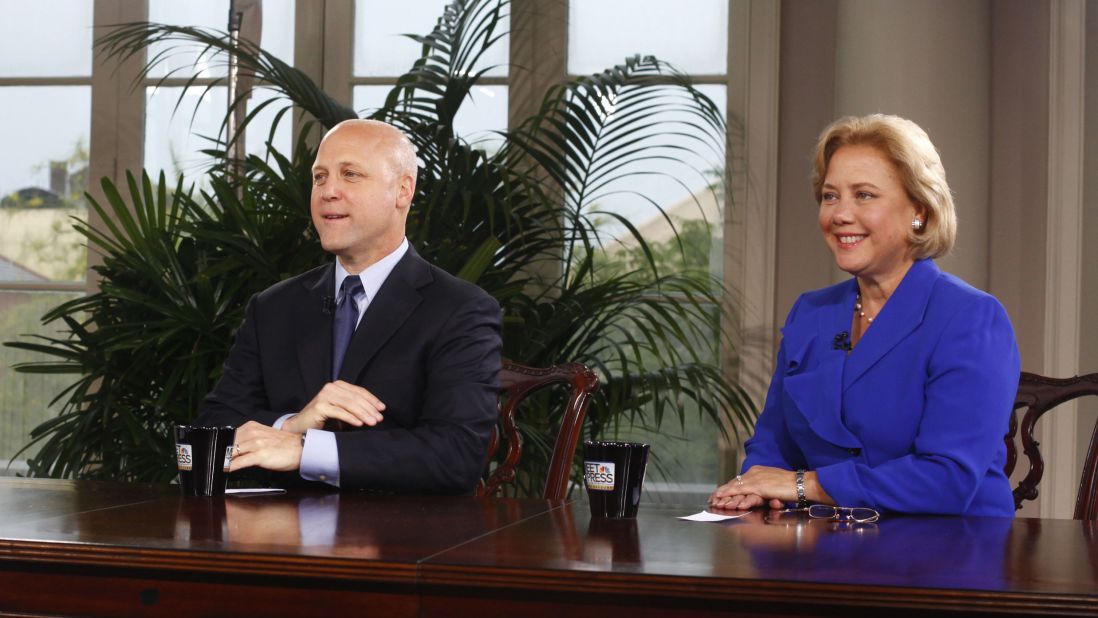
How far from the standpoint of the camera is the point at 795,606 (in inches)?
43.5

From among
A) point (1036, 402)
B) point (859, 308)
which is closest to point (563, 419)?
point (859, 308)

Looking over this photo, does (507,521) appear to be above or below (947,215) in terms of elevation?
below

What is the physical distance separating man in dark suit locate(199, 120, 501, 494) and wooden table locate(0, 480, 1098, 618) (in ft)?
1.29

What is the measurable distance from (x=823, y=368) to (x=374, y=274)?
895mm

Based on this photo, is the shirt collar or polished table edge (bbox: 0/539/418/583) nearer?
polished table edge (bbox: 0/539/418/583)

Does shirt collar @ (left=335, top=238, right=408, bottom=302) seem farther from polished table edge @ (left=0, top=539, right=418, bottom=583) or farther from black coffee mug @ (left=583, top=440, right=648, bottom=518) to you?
polished table edge @ (left=0, top=539, right=418, bottom=583)

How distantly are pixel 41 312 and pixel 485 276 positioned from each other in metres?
2.17

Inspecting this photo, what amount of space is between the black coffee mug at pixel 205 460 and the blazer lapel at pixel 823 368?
37.6 inches

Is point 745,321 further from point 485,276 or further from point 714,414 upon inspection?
point 485,276

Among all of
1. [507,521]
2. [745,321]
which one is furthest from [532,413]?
[507,521]

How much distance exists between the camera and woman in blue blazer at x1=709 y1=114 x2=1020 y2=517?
1826 millimetres

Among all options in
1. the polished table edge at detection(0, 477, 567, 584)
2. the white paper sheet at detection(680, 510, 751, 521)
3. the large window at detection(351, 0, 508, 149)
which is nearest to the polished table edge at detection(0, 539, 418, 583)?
the polished table edge at detection(0, 477, 567, 584)

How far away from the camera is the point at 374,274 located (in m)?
2.36

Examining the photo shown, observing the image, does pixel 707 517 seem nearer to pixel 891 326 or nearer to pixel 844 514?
pixel 844 514
